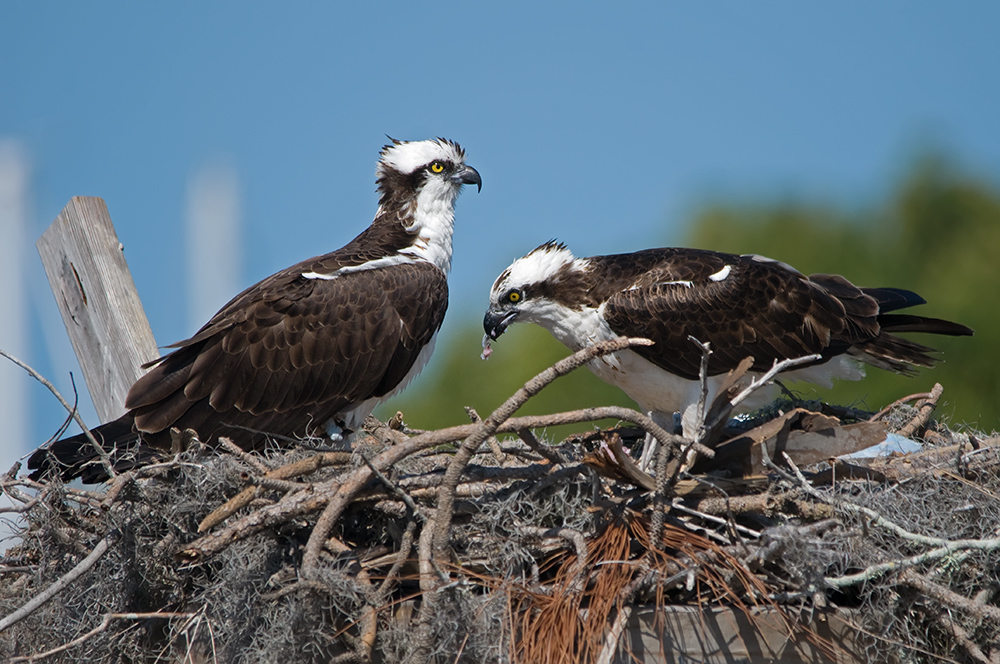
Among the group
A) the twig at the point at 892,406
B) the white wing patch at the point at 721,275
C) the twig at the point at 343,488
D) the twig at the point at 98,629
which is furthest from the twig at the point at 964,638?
the twig at the point at 98,629

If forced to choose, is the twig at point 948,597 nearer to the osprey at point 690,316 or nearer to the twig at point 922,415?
the twig at point 922,415

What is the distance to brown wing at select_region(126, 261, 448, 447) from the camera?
4191 millimetres

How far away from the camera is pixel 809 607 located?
9.34 ft

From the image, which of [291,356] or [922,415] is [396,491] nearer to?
[291,356]

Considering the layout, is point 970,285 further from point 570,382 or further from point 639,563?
point 639,563

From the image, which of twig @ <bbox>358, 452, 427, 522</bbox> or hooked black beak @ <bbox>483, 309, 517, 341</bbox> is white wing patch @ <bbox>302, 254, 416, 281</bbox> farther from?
A: twig @ <bbox>358, 452, 427, 522</bbox>

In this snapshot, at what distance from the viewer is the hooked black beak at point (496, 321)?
186 inches

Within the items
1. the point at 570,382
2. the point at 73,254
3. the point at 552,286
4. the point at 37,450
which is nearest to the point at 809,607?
the point at 552,286

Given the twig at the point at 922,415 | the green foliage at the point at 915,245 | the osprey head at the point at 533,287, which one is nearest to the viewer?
the twig at the point at 922,415

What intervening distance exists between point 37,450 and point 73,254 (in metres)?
1.39

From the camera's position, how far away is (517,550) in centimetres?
297

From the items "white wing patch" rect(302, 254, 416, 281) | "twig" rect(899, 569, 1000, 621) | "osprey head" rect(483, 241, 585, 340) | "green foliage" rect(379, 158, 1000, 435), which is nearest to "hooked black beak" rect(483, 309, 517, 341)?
"osprey head" rect(483, 241, 585, 340)

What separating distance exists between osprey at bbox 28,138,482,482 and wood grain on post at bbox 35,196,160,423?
24cm

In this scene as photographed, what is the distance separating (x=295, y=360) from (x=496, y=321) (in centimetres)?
97
